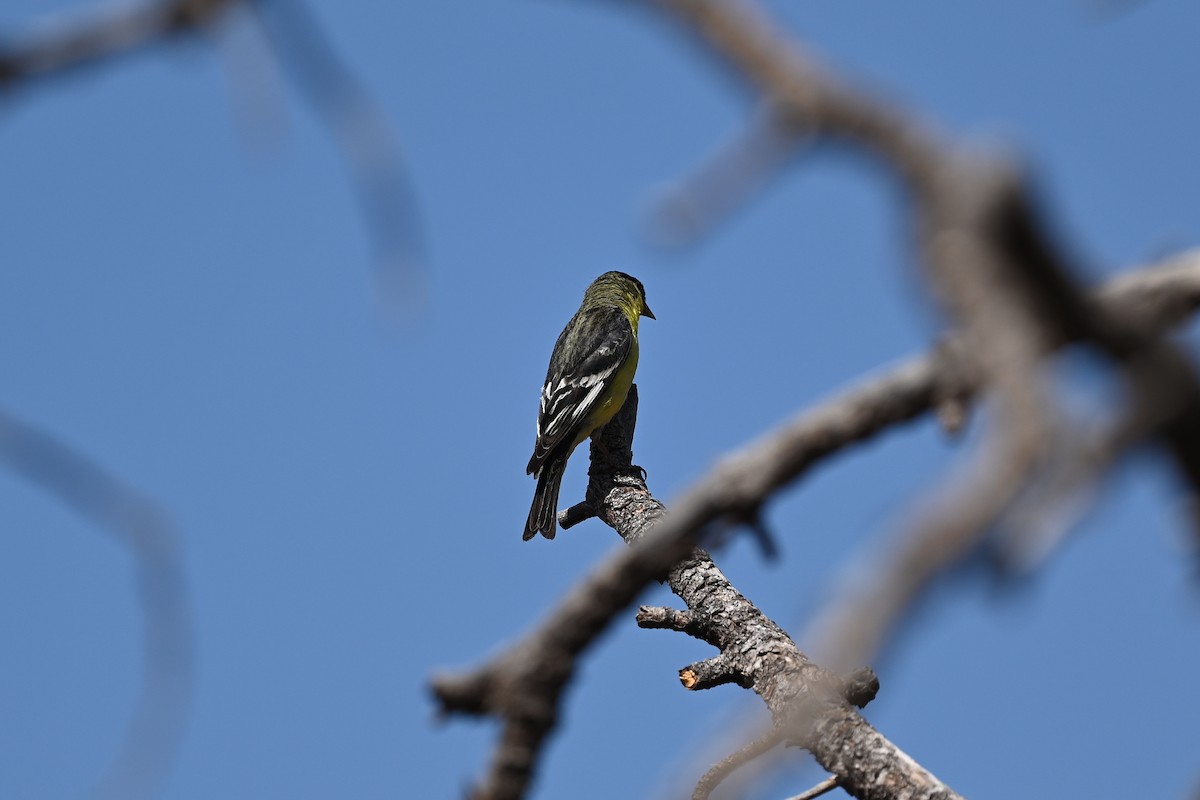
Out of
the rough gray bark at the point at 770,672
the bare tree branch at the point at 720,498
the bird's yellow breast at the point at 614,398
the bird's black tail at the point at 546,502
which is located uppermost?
the bird's yellow breast at the point at 614,398

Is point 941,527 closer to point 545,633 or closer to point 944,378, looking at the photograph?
point 944,378

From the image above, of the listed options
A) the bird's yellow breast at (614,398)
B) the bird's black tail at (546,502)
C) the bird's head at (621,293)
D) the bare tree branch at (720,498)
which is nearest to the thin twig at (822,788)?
the bare tree branch at (720,498)

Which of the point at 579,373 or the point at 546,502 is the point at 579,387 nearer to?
the point at 579,373

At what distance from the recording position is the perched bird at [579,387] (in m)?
9.33

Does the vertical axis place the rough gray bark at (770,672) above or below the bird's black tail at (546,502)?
below

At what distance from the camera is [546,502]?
8.97 meters

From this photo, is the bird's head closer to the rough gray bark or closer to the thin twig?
the rough gray bark

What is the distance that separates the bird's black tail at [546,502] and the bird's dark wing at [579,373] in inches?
5.0

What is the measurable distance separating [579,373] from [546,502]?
64.2 inches

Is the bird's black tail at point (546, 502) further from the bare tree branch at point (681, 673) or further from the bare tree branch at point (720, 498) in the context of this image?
the bare tree branch at point (720, 498)

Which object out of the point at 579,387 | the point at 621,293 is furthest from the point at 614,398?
the point at 621,293

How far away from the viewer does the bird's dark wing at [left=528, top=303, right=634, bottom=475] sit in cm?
958

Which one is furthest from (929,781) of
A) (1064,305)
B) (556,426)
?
(556,426)

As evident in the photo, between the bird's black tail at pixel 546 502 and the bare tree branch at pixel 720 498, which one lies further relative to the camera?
the bird's black tail at pixel 546 502
